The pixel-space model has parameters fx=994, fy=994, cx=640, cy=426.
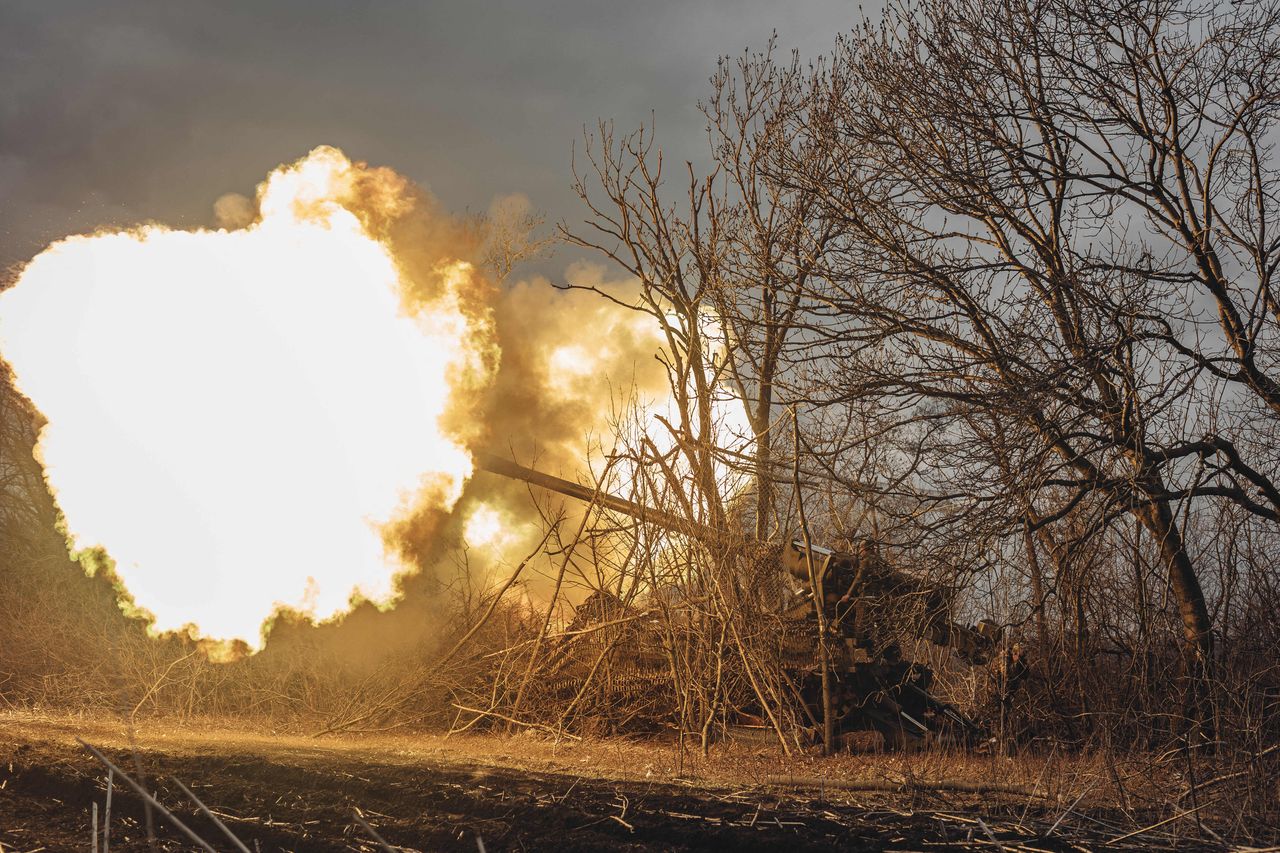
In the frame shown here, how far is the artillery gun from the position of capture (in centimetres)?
1152

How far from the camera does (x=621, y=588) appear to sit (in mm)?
12203

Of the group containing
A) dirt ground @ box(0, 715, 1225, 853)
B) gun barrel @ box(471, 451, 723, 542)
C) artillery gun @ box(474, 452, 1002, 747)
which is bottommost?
dirt ground @ box(0, 715, 1225, 853)

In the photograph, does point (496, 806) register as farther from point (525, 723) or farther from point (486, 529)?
point (486, 529)

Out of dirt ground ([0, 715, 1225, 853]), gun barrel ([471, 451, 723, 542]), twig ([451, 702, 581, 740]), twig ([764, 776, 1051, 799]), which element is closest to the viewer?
dirt ground ([0, 715, 1225, 853])

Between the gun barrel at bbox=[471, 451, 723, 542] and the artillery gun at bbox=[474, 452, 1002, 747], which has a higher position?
the gun barrel at bbox=[471, 451, 723, 542]

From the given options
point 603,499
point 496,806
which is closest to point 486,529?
point 603,499

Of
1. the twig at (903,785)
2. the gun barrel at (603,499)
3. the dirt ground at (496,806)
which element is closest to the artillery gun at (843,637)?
the gun barrel at (603,499)

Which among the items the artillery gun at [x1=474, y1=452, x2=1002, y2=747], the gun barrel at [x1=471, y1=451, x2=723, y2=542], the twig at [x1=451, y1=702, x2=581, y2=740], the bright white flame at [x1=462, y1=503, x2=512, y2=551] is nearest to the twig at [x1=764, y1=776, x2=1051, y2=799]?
the artillery gun at [x1=474, y1=452, x2=1002, y2=747]

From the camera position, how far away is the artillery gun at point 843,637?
11.5 metres

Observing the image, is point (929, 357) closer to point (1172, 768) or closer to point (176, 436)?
point (1172, 768)

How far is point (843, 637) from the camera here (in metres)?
12.2

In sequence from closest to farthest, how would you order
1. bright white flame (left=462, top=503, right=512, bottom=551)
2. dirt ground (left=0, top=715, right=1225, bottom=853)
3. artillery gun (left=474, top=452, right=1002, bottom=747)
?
dirt ground (left=0, top=715, right=1225, bottom=853), artillery gun (left=474, top=452, right=1002, bottom=747), bright white flame (left=462, top=503, right=512, bottom=551)

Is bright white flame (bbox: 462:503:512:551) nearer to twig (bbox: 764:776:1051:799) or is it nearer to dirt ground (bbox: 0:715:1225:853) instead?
dirt ground (bbox: 0:715:1225:853)

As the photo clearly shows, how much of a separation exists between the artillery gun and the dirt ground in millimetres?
2238
